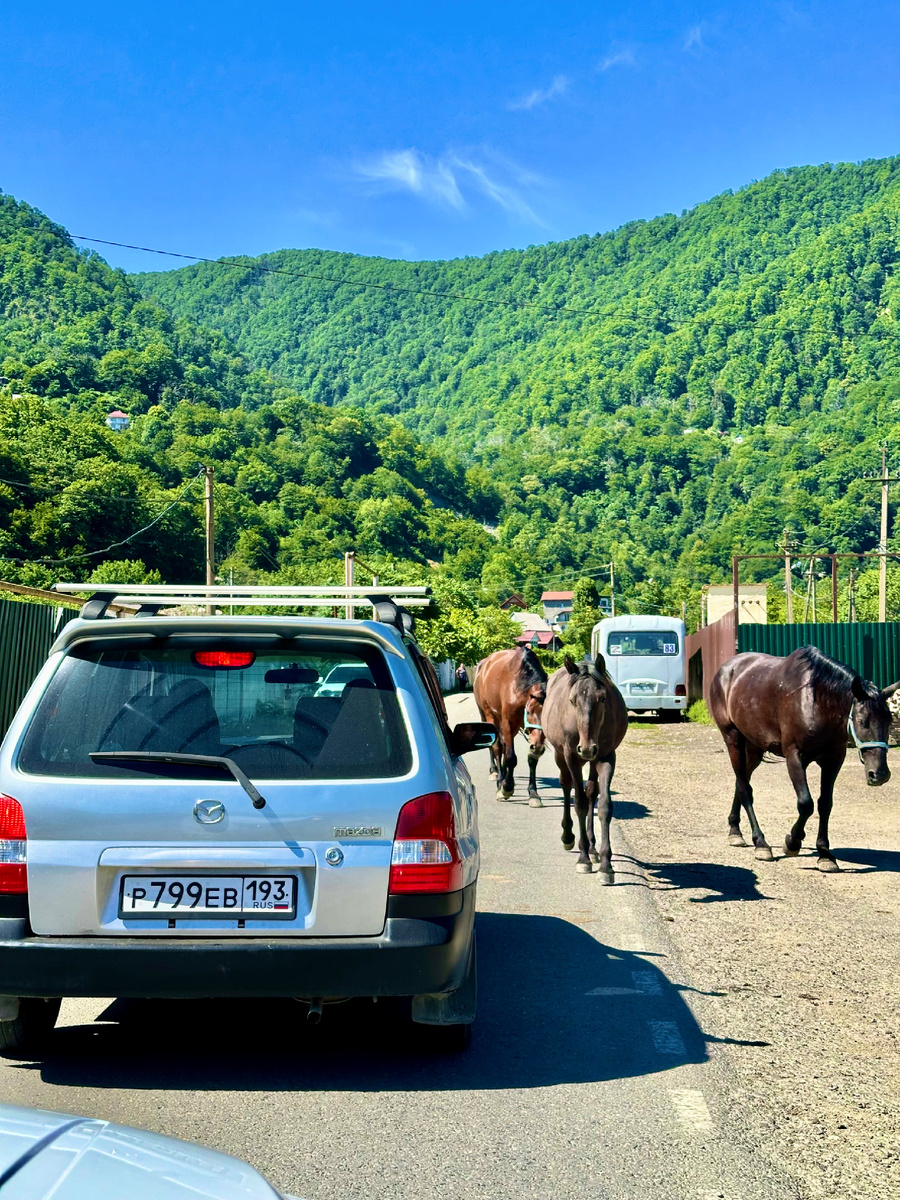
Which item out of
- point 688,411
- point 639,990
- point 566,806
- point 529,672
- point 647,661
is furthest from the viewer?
point 688,411

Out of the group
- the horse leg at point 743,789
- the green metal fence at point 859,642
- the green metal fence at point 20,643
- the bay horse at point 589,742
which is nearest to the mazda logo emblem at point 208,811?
the bay horse at point 589,742

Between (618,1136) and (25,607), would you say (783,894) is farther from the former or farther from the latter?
(25,607)

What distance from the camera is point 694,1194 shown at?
11.9 ft

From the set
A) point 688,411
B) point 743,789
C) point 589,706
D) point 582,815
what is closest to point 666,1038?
point 589,706

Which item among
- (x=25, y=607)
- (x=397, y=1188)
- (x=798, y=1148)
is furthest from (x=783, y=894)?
(x=25, y=607)

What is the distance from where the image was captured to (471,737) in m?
5.88

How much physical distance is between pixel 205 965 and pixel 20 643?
1465cm

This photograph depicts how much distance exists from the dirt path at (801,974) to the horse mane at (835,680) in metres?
1.37

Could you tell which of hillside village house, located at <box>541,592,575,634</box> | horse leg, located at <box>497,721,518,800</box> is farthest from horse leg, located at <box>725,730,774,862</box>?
hillside village house, located at <box>541,592,575,634</box>

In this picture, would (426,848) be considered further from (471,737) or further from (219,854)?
(471,737)

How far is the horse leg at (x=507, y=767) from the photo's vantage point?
48.3ft

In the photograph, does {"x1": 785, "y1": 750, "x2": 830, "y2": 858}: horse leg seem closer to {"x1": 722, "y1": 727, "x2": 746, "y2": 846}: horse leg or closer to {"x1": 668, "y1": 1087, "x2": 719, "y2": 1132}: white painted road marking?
{"x1": 722, "y1": 727, "x2": 746, "y2": 846}: horse leg

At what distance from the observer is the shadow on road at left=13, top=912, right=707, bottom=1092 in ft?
15.3

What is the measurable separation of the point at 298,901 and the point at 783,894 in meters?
5.39
